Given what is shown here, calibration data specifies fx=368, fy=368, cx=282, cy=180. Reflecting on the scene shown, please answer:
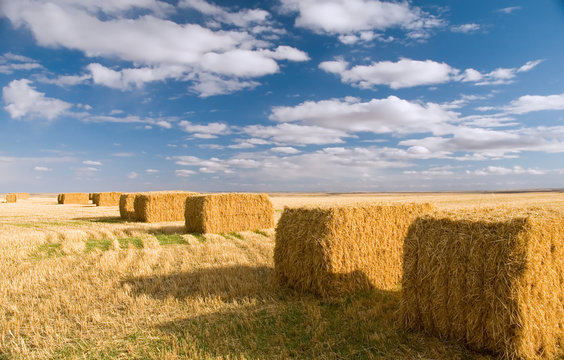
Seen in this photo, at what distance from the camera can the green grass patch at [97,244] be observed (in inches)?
489

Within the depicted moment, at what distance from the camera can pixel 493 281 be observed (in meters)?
4.72

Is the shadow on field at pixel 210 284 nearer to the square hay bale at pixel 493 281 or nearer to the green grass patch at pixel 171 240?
the square hay bale at pixel 493 281

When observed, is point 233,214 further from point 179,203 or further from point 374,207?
point 374,207

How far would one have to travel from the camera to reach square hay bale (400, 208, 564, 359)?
4.57 meters

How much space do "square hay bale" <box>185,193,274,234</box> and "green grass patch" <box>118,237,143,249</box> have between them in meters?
3.01

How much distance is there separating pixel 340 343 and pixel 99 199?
4274cm

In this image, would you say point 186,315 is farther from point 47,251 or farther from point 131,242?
point 131,242

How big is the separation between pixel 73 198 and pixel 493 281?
188 feet

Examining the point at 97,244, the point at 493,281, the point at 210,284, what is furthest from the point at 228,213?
the point at 493,281

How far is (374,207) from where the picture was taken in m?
7.82

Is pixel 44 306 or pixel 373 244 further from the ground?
pixel 373 244

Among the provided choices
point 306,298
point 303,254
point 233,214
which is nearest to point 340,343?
point 306,298

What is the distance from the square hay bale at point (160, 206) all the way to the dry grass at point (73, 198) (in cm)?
3504

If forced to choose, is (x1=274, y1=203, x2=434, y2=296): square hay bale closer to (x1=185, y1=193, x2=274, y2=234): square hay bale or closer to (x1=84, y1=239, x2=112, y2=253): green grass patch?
(x1=84, y1=239, x2=112, y2=253): green grass patch
